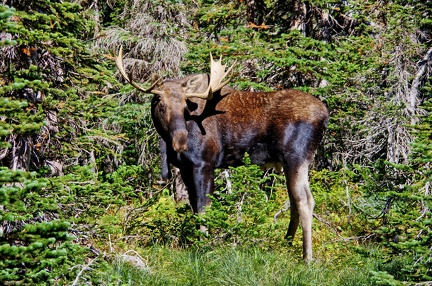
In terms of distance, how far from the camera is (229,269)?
5.85 meters

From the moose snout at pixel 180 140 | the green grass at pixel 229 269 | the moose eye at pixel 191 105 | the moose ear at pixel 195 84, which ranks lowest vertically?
the green grass at pixel 229 269

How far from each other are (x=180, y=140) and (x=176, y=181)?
4998mm

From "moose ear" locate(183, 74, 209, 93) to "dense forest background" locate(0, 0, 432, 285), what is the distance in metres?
1.11

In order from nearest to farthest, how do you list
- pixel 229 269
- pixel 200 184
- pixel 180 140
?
pixel 229 269
pixel 180 140
pixel 200 184

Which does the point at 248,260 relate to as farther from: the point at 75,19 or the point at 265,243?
the point at 75,19

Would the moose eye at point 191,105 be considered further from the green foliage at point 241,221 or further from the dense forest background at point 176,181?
the green foliage at point 241,221

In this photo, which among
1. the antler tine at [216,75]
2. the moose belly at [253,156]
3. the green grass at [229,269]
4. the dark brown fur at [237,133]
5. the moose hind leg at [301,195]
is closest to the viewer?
the green grass at [229,269]

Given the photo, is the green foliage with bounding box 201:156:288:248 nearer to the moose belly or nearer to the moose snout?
the moose snout

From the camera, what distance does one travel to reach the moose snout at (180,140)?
776cm

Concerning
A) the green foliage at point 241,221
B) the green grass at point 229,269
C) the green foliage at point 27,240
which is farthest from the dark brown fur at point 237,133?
the green foliage at point 27,240

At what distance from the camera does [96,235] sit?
5730 millimetres

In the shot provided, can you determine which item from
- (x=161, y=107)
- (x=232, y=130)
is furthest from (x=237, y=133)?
(x=161, y=107)

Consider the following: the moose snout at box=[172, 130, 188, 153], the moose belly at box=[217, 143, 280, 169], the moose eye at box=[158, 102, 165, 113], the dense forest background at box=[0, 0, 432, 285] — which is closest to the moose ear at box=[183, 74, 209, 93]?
the moose eye at box=[158, 102, 165, 113]

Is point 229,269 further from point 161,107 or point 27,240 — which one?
point 161,107
